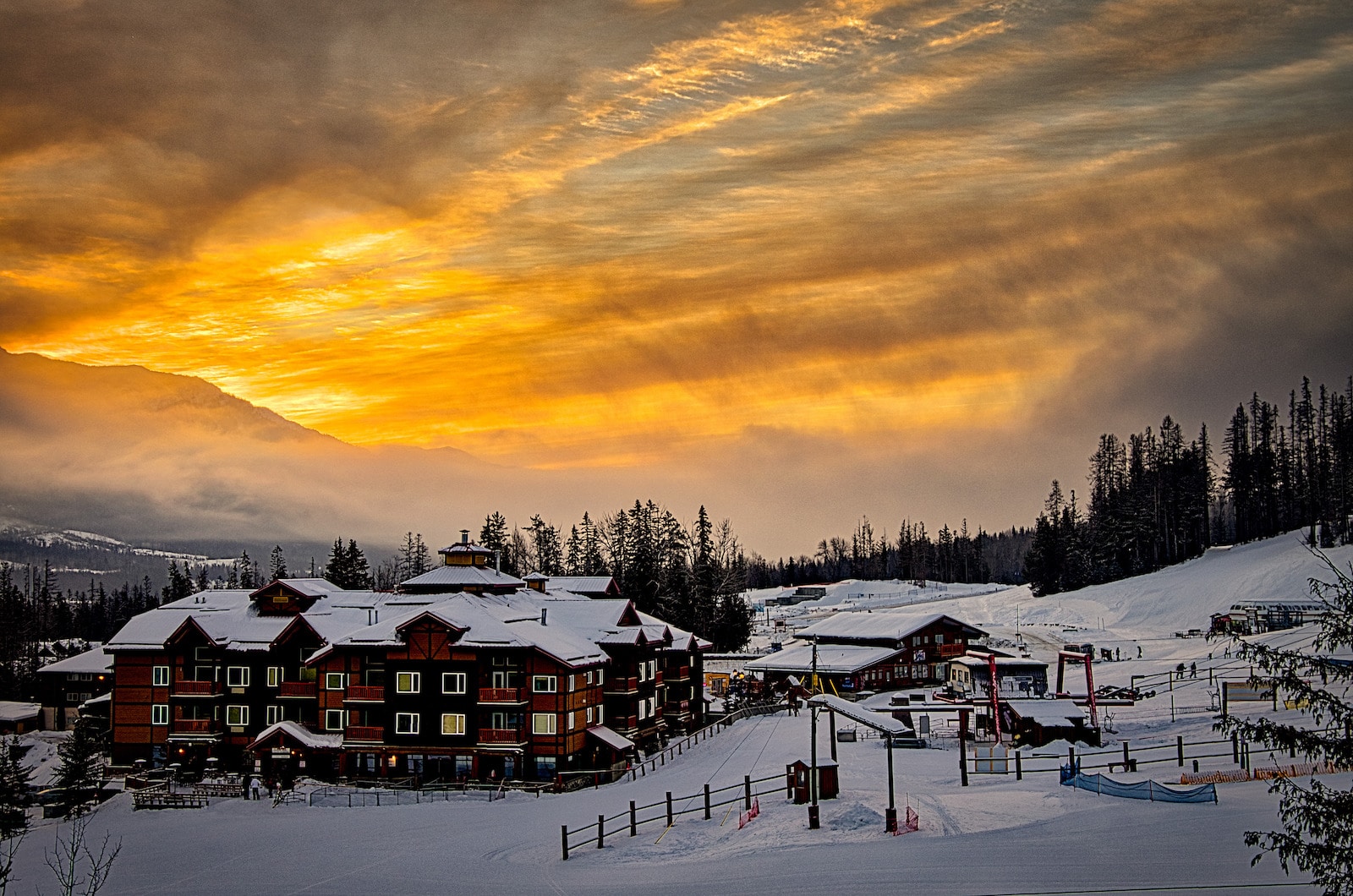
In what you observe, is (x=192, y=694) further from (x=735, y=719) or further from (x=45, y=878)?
(x=735, y=719)

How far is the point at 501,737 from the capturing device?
188ft

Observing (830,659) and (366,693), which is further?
(830,659)

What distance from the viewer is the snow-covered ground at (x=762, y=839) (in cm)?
2959

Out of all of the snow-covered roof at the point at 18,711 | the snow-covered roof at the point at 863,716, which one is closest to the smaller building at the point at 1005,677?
the snow-covered roof at the point at 863,716

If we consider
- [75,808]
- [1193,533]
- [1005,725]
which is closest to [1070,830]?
[1005,725]

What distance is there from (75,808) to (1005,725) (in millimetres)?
49397

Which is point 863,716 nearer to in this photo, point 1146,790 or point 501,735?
point 1146,790

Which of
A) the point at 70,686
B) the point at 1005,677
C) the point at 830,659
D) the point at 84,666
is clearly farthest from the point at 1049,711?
the point at 70,686

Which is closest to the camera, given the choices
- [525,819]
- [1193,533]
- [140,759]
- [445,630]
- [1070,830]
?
[1070,830]

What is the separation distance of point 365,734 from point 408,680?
384cm

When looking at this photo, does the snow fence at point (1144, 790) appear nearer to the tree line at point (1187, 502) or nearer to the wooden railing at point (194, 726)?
the wooden railing at point (194, 726)

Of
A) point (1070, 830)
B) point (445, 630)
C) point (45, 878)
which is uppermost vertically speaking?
point (445, 630)

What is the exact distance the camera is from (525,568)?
156m

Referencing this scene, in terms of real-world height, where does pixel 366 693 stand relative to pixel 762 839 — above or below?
above
